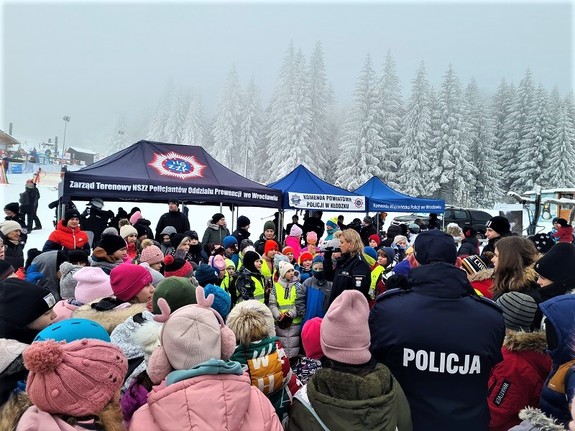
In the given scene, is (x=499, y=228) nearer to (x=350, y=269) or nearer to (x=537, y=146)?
(x=350, y=269)

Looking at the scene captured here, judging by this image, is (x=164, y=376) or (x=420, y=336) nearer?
(x=164, y=376)

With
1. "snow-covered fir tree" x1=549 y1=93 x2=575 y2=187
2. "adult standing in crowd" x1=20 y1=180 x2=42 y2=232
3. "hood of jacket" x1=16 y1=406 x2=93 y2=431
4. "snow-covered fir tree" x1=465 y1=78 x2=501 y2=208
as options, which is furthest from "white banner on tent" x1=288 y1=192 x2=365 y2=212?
"snow-covered fir tree" x1=549 y1=93 x2=575 y2=187

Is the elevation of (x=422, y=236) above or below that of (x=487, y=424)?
above

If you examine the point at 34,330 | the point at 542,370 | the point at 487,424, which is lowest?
the point at 487,424

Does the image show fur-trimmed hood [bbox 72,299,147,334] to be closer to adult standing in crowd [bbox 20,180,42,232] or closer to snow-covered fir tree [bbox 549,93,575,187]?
adult standing in crowd [bbox 20,180,42,232]

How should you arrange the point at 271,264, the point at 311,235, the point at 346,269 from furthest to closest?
the point at 311,235
the point at 271,264
the point at 346,269

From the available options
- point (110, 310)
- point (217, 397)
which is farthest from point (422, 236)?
point (110, 310)

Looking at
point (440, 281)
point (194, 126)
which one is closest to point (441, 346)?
point (440, 281)

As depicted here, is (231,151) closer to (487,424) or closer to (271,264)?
(271,264)

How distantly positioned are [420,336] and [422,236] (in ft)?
1.97

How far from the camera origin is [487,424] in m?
2.25

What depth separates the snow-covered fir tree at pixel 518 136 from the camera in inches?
1671

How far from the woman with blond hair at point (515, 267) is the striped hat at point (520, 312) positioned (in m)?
0.27

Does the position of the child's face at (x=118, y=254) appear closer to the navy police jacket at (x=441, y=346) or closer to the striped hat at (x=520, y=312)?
the navy police jacket at (x=441, y=346)
